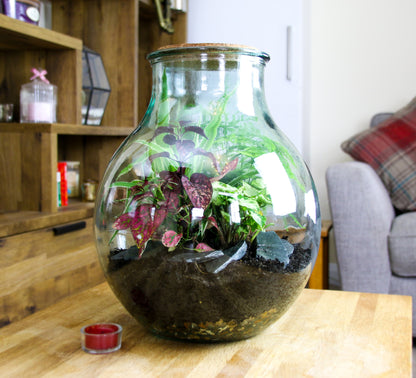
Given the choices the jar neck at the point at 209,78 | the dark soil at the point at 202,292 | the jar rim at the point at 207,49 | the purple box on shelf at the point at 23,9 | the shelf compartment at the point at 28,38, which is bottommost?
the dark soil at the point at 202,292

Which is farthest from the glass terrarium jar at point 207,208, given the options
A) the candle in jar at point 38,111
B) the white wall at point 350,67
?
A: the white wall at point 350,67

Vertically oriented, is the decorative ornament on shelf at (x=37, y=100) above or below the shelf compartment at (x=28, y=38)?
below

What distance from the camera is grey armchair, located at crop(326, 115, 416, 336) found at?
6.10 feet

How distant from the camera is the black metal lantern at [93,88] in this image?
2.18 meters

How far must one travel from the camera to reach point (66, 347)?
69cm

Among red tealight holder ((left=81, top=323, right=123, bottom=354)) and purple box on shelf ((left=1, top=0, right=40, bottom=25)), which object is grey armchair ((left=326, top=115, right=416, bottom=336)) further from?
red tealight holder ((left=81, top=323, right=123, bottom=354))

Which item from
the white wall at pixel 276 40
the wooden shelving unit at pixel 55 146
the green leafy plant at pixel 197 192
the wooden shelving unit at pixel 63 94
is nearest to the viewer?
the green leafy plant at pixel 197 192

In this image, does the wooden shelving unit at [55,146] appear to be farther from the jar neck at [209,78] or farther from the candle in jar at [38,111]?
the jar neck at [209,78]

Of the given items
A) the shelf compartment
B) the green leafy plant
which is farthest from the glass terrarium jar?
the shelf compartment

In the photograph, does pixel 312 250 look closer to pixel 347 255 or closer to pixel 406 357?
pixel 406 357

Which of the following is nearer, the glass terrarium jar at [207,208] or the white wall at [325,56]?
the glass terrarium jar at [207,208]

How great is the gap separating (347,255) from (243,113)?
1369 millimetres

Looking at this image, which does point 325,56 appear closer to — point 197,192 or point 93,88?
point 93,88

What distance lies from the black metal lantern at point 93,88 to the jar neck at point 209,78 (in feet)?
5.05
